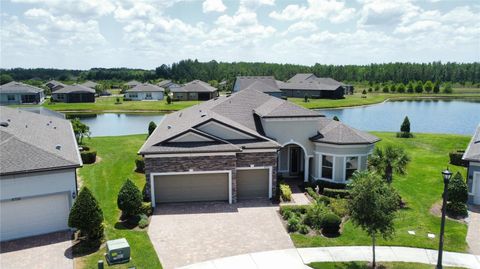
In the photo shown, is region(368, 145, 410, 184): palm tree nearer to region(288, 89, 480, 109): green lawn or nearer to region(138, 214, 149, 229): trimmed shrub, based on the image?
region(138, 214, 149, 229): trimmed shrub

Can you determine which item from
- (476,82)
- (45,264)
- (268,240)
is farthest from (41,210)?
(476,82)

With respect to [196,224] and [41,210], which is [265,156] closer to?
[196,224]

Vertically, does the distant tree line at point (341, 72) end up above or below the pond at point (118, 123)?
above

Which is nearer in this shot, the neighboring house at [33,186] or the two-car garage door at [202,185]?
the neighboring house at [33,186]

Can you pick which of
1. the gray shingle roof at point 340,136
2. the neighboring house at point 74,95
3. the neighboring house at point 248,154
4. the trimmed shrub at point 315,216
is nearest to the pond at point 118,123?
the neighboring house at point 74,95

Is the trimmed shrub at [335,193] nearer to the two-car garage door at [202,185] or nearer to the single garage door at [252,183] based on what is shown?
the two-car garage door at [202,185]

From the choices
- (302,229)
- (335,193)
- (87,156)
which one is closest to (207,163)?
(302,229)

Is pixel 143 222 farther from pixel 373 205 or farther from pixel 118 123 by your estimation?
pixel 118 123
